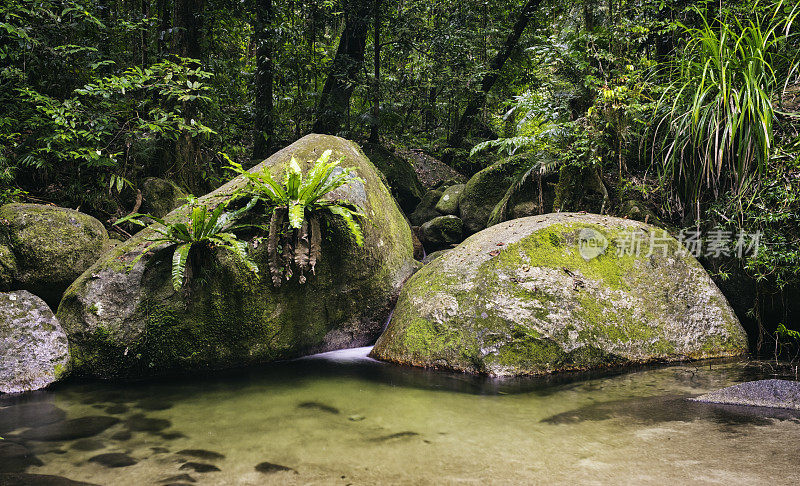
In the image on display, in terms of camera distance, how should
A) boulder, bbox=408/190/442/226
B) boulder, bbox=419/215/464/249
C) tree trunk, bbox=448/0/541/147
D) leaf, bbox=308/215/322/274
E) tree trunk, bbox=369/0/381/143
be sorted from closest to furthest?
leaf, bbox=308/215/322/274, boulder, bbox=419/215/464/249, tree trunk, bbox=369/0/381/143, boulder, bbox=408/190/442/226, tree trunk, bbox=448/0/541/147

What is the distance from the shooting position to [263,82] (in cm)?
913

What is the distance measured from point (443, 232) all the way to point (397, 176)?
238 cm

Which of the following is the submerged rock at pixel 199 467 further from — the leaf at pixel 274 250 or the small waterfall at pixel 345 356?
the small waterfall at pixel 345 356

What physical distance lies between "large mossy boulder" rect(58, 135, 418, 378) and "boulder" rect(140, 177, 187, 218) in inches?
91.3

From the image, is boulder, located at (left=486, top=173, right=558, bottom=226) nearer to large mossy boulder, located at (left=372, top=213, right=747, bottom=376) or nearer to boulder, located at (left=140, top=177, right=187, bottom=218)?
large mossy boulder, located at (left=372, top=213, right=747, bottom=376)

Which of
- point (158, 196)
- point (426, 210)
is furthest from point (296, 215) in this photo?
point (426, 210)

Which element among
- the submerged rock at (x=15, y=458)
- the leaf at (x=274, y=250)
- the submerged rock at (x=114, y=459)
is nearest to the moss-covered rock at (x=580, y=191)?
the leaf at (x=274, y=250)

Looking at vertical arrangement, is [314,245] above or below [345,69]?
below

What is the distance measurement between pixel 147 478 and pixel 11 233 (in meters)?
3.89

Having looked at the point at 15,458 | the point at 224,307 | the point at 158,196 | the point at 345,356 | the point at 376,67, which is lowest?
the point at 15,458

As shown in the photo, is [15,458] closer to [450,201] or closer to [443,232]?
[443,232]

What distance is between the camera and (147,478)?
7.40 ft

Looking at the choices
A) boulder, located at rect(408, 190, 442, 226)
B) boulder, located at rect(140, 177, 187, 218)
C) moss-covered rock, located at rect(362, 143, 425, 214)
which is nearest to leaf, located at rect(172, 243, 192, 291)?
boulder, located at rect(140, 177, 187, 218)

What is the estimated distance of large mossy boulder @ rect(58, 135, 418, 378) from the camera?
13.2 ft
